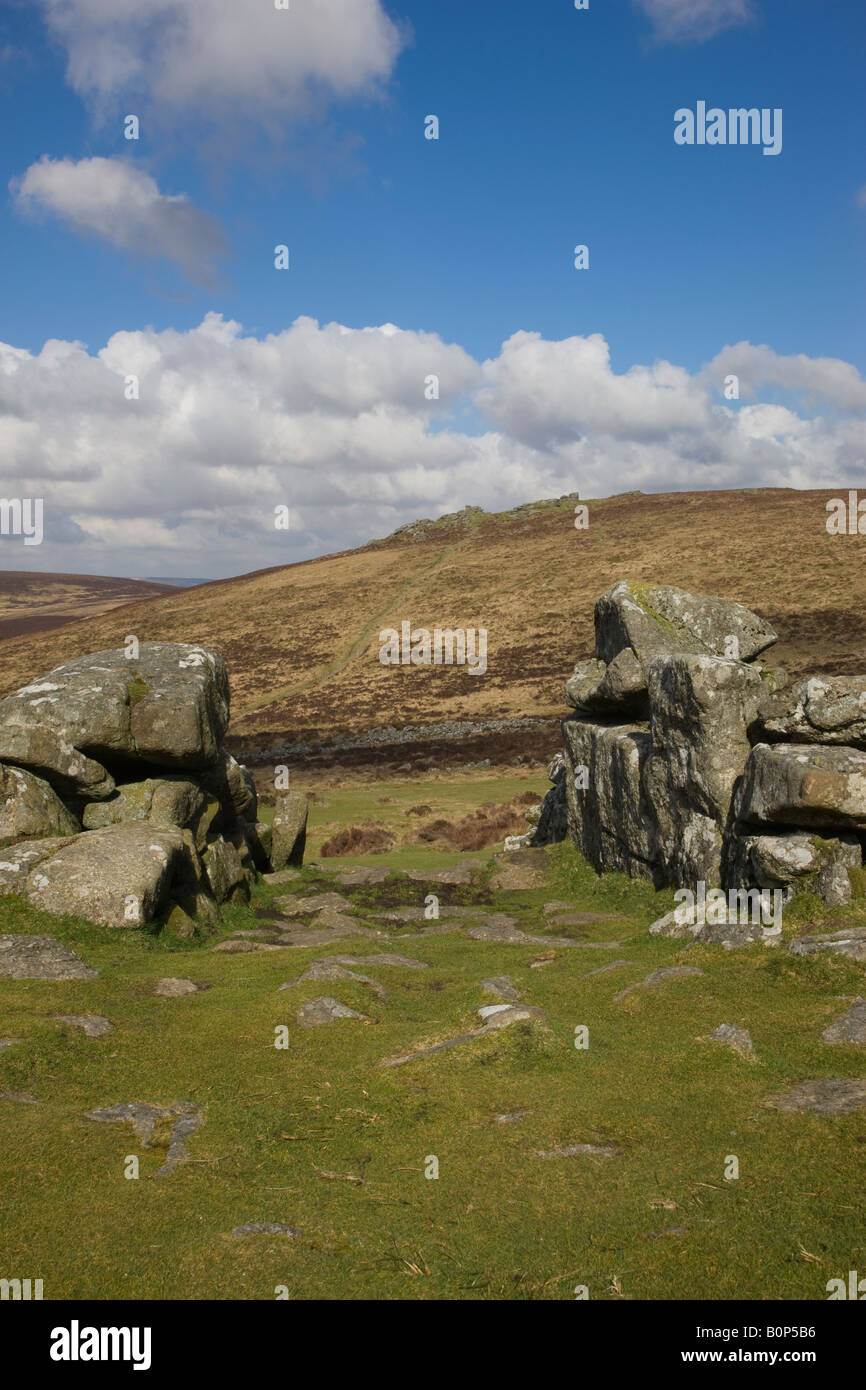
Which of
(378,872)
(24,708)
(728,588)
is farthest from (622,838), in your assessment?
(728,588)

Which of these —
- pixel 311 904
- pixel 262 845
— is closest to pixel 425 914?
pixel 311 904

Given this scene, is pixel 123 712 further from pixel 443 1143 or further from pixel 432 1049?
pixel 443 1143

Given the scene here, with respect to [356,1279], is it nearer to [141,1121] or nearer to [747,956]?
[141,1121]

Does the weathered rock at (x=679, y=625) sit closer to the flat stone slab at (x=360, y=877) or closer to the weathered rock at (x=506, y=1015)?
the flat stone slab at (x=360, y=877)

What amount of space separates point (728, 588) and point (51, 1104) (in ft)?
299

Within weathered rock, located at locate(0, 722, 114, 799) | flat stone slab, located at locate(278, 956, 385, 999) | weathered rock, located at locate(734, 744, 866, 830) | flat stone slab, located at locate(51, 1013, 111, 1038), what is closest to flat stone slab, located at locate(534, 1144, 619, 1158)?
flat stone slab, located at locate(278, 956, 385, 999)

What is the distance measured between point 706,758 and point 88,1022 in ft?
46.4

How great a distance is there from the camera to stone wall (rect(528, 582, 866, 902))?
17281mm

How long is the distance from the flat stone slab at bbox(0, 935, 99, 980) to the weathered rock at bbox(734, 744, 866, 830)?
→ 13055 millimetres

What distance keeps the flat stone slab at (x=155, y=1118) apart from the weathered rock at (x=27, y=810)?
11.1 m

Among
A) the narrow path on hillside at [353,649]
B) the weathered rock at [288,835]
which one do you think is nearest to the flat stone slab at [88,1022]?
the weathered rock at [288,835]

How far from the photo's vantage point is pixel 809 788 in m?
17.0
